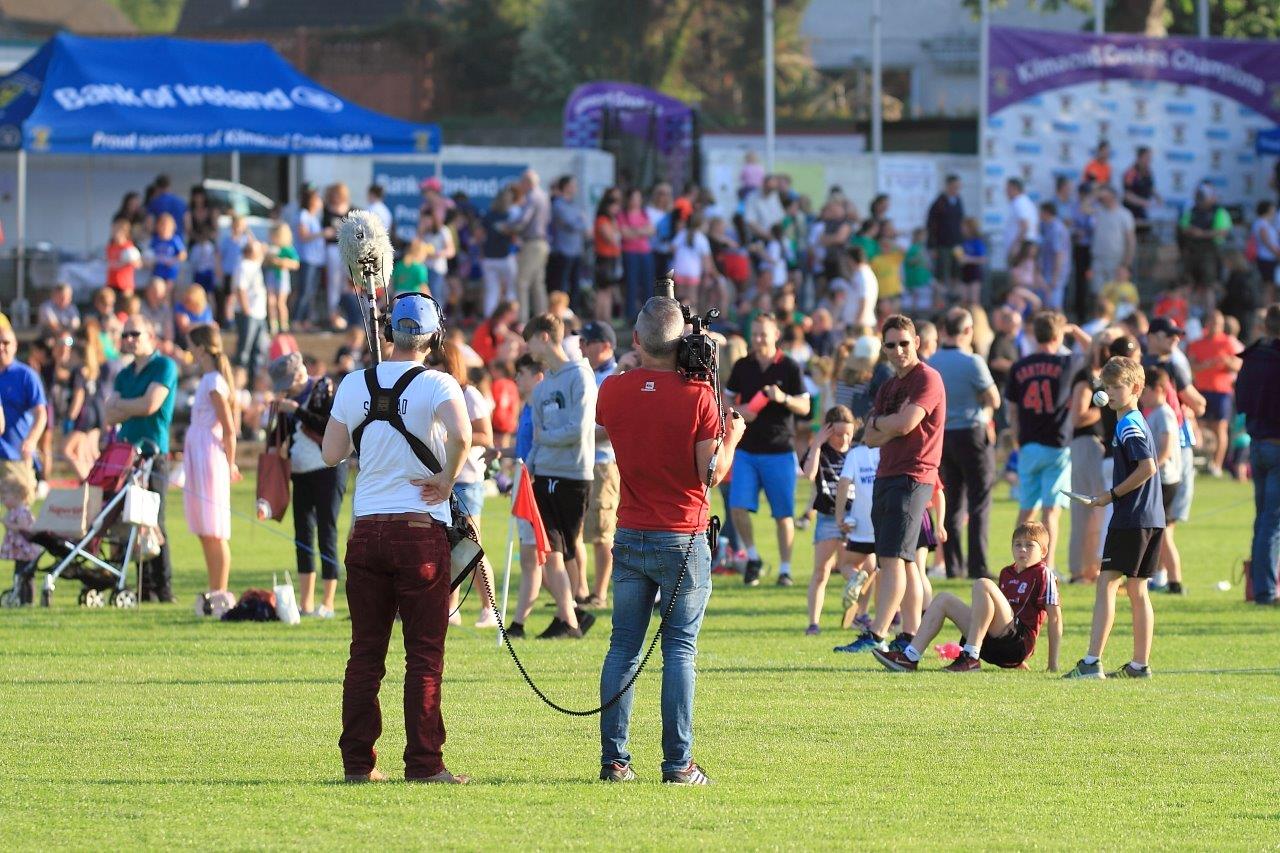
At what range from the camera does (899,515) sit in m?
11.6

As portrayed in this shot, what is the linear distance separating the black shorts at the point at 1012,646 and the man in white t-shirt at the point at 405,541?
4.55 m

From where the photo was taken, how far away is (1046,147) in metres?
33.6

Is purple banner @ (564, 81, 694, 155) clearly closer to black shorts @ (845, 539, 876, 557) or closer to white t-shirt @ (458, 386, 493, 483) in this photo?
white t-shirt @ (458, 386, 493, 483)

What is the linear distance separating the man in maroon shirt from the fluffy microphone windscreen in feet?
10.7

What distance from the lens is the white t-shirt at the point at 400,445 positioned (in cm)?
799

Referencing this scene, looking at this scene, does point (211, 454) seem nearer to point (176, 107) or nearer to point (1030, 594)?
point (1030, 594)

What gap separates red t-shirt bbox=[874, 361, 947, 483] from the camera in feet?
37.8

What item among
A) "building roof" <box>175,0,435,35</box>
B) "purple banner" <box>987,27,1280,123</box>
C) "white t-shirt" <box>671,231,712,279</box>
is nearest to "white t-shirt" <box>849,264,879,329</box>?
"white t-shirt" <box>671,231,712,279</box>

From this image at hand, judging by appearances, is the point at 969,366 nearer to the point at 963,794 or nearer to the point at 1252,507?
the point at 963,794

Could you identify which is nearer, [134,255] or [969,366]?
[969,366]

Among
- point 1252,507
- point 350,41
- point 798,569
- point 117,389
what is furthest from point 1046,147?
point 350,41

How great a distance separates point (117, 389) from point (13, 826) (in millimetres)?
7568

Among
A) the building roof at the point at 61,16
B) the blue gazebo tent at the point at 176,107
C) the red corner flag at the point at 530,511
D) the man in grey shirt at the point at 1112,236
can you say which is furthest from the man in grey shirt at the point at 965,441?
the building roof at the point at 61,16

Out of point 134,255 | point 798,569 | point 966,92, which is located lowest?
point 798,569
